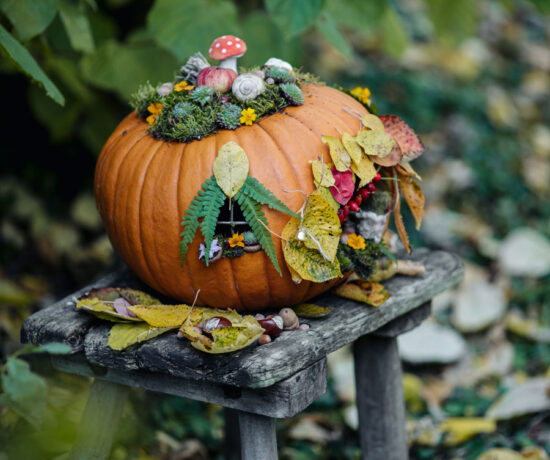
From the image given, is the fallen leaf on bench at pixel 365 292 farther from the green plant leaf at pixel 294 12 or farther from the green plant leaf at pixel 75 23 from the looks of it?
the green plant leaf at pixel 75 23

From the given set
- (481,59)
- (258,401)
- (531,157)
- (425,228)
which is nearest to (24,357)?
(258,401)

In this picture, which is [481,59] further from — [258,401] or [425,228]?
[258,401]

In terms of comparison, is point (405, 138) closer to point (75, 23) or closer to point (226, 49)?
point (226, 49)

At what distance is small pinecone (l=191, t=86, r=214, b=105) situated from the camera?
1473 millimetres

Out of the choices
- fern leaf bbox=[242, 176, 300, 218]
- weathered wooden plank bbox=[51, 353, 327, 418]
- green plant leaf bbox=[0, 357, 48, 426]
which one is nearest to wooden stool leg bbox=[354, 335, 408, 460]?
weathered wooden plank bbox=[51, 353, 327, 418]

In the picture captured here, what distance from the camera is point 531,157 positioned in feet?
12.9

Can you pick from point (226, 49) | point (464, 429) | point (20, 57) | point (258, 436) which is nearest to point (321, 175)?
point (226, 49)

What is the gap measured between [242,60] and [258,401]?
5.39 ft

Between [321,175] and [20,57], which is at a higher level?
[20,57]

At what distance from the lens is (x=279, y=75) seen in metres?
1.54

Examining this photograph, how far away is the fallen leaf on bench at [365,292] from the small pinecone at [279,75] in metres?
0.53

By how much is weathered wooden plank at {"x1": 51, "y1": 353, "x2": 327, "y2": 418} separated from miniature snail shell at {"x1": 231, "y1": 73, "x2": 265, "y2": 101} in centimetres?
61

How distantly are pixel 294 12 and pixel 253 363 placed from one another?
1055mm

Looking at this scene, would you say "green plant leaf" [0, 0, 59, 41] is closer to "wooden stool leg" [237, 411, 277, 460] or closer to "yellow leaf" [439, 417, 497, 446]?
"wooden stool leg" [237, 411, 277, 460]
